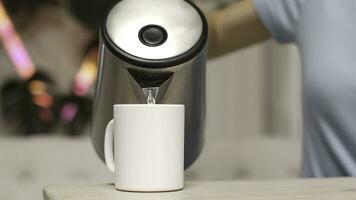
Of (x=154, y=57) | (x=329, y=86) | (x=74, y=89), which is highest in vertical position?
(x=154, y=57)

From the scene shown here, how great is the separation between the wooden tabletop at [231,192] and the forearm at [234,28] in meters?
0.32

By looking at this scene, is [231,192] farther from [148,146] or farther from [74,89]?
[74,89]

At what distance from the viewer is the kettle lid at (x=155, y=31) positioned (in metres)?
0.61

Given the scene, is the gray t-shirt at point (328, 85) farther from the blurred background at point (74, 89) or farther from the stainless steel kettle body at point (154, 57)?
the blurred background at point (74, 89)

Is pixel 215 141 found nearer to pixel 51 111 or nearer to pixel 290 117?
pixel 290 117

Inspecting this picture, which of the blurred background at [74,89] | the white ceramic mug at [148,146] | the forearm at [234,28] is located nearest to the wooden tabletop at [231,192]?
the white ceramic mug at [148,146]

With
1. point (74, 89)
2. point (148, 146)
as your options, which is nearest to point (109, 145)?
point (148, 146)

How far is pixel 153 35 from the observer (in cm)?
62

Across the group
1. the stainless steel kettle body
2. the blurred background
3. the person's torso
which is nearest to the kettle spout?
the stainless steel kettle body

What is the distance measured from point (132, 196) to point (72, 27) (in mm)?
1982

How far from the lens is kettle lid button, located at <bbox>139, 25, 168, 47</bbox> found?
2.01 feet

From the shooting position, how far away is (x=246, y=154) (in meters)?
2.43

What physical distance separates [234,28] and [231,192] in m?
0.38

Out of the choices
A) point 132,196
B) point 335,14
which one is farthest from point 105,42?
point 335,14
